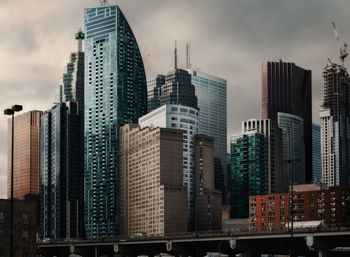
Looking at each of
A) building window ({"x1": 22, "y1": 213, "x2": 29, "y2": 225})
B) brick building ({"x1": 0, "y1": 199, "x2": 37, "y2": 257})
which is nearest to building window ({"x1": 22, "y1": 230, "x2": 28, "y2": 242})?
brick building ({"x1": 0, "y1": 199, "x2": 37, "y2": 257})

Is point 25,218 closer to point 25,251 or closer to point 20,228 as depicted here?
point 20,228

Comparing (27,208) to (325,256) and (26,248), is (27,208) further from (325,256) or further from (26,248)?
(325,256)

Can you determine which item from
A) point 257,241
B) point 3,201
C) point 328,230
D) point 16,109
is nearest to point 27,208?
point 3,201

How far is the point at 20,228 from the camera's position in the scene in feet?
364

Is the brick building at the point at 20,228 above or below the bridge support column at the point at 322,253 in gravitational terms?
above

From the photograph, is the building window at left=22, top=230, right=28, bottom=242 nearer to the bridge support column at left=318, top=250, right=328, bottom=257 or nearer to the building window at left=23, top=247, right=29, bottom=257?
the building window at left=23, top=247, right=29, bottom=257

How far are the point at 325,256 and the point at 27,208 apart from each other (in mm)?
75545

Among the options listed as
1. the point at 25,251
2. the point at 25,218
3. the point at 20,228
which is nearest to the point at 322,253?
the point at 25,251

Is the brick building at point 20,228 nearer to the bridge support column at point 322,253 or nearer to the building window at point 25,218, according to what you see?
the building window at point 25,218

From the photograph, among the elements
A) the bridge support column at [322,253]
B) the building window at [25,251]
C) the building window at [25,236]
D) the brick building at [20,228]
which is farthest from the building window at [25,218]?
the bridge support column at [322,253]

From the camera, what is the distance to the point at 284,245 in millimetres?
177375

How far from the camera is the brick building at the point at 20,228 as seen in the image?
109250 millimetres

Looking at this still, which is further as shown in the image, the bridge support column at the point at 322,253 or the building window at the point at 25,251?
the bridge support column at the point at 322,253

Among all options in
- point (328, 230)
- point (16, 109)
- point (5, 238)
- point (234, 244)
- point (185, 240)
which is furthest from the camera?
point (185, 240)
